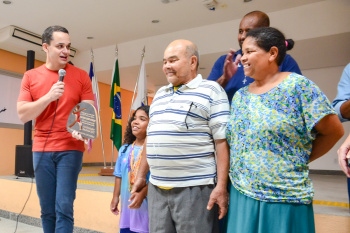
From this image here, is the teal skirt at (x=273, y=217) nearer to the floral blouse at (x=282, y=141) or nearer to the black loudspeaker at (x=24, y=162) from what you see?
the floral blouse at (x=282, y=141)

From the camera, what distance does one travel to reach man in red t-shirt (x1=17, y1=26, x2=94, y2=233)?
1.62 metres

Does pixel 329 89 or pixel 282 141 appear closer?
pixel 282 141

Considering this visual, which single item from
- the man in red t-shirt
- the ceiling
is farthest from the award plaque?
the ceiling

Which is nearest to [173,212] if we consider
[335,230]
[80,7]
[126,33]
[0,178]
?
[335,230]

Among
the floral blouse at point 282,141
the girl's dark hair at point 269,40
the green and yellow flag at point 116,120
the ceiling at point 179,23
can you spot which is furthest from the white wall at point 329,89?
the floral blouse at point 282,141

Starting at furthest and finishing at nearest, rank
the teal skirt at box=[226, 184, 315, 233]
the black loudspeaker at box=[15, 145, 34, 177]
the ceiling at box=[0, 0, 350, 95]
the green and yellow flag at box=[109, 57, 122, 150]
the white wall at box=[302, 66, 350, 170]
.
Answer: the white wall at box=[302, 66, 350, 170]
the green and yellow flag at box=[109, 57, 122, 150]
the ceiling at box=[0, 0, 350, 95]
the black loudspeaker at box=[15, 145, 34, 177]
the teal skirt at box=[226, 184, 315, 233]

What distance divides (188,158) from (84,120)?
2.30 feet

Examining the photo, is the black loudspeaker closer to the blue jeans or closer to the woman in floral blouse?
the blue jeans

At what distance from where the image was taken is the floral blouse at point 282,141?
1.01 meters

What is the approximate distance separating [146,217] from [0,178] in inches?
130

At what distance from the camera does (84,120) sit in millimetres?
1616

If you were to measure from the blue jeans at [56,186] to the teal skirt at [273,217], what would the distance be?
39.5 inches

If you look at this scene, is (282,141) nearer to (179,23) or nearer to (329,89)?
(179,23)

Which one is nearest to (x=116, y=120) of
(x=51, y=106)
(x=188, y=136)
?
(x=51, y=106)
